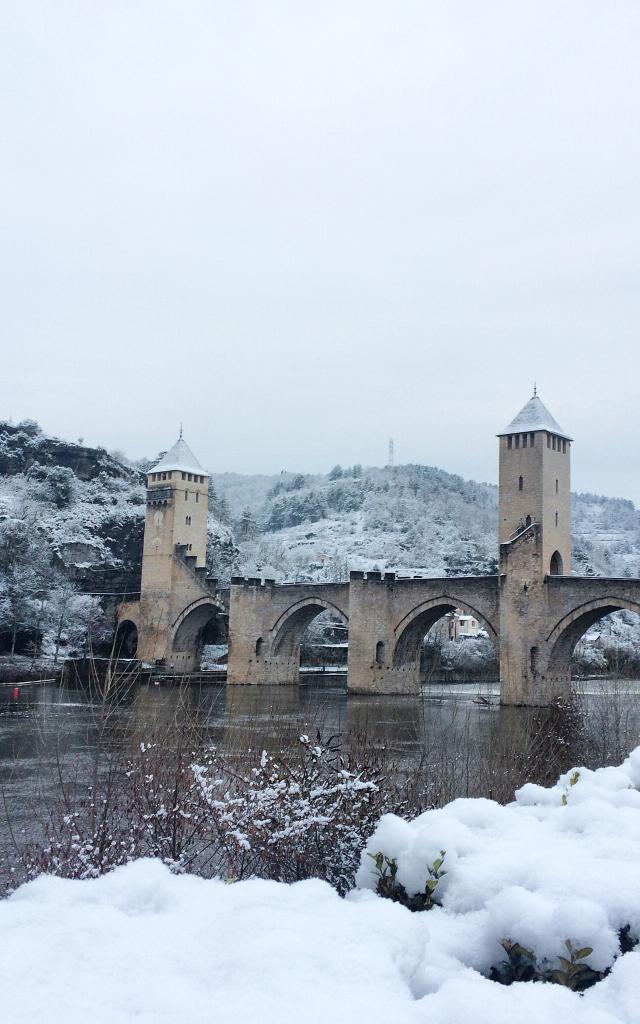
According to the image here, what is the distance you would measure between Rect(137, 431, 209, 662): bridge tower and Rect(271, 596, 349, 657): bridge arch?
677 cm

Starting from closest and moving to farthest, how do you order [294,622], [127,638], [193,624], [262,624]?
[262,624] → [294,622] → [193,624] → [127,638]

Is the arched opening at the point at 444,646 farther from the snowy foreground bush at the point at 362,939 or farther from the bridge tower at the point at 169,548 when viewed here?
the bridge tower at the point at 169,548

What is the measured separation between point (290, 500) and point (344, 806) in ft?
396

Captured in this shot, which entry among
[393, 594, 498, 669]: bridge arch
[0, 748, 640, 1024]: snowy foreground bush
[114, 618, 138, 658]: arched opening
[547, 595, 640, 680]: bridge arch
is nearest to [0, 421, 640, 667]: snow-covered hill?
[114, 618, 138, 658]: arched opening

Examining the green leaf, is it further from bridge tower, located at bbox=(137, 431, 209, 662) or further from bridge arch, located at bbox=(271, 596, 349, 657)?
bridge tower, located at bbox=(137, 431, 209, 662)

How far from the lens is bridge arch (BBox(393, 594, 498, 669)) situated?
34656 mm

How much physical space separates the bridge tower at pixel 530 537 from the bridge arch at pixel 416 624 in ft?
10.9

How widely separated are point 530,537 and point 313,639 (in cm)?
2705

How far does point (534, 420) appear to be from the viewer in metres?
32.7

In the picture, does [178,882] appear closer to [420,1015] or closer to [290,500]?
[420,1015]

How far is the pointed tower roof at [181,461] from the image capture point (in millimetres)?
47625

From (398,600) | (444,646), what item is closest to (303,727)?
(398,600)

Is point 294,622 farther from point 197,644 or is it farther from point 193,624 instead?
point 197,644

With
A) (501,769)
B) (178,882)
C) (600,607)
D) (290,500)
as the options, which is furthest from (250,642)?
(290,500)
